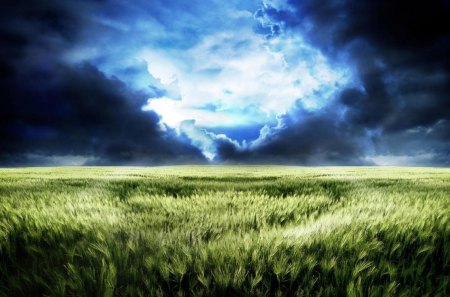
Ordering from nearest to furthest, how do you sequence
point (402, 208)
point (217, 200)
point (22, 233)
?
point (22, 233), point (402, 208), point (217, 200)

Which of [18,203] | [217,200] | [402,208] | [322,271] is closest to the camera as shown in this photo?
[322,271]

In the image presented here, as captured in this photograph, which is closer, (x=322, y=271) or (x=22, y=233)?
(x=322, y=271)

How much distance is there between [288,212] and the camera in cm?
461

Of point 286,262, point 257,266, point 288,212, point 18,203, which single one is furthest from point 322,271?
point 18,203

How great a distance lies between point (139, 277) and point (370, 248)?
5.91 ft

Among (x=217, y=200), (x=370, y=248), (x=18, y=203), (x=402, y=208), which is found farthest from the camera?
(x=217, y=200)

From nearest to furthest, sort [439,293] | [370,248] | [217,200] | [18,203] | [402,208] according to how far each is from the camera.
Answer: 1. [439,293]
2. [370,248]
3. [402,208]
4. [18,203]
5. [217,200]

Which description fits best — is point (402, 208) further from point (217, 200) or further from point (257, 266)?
point (257, 266)

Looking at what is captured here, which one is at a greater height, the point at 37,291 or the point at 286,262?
the point at 286,262

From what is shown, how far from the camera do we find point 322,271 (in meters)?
2.31

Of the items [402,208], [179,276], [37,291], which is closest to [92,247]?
[37,291]

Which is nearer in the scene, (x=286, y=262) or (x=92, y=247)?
(x=286, y=262)

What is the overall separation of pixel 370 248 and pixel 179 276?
155cm

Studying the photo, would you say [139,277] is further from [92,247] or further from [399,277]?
[399,277]
